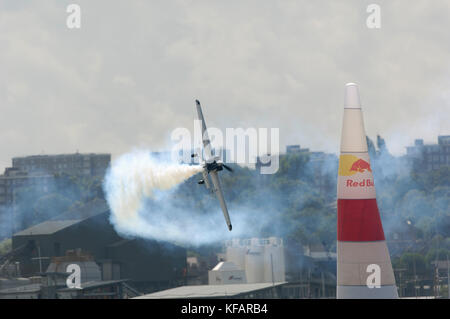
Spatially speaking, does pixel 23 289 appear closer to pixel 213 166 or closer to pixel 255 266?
pixel 255 266

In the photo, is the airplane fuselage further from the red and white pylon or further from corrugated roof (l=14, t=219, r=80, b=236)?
corrugated roof (l=14, t=219, r=80, b=236)

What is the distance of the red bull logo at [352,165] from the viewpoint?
4938cm

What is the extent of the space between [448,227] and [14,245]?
73489mm

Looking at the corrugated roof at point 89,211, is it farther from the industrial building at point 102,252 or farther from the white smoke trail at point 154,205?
the white smoke trail at point 154,205

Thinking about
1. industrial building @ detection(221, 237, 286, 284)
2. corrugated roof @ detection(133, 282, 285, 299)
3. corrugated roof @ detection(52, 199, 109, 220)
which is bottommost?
corrugated roof @ detection(133, 282, 285, 299)

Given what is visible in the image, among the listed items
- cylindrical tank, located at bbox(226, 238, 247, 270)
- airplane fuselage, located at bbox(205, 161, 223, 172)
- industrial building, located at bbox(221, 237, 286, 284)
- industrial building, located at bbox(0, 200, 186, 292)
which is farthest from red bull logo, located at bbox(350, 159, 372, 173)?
cylindrical tank, located at bbox(226, 238, 247, 270)

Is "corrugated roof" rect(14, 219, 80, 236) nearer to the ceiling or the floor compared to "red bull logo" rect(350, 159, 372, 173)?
nearer to the ceiling

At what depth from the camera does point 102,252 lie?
13838 centimetres

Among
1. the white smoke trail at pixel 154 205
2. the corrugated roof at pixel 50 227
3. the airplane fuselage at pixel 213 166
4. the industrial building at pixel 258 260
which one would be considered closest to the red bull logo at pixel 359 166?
the airplane fuselage at pixel 213 166

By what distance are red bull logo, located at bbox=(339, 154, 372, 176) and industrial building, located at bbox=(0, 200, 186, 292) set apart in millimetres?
88898

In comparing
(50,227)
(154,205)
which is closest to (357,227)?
(154,205)

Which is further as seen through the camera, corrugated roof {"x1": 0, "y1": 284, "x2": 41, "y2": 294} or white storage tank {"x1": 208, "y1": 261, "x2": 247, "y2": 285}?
white storage tank {"x1": 208, "y1": 261, "x2": 247, "y2": 285}

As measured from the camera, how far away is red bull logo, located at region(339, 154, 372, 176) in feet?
162

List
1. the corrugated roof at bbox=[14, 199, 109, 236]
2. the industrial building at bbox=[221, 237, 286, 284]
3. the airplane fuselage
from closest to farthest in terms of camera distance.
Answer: the airplane fuselage < the industrial building at bbox=[221, 237, 286, 284] < the corrugated roof at bbox=[14, 199, 109, 236]
